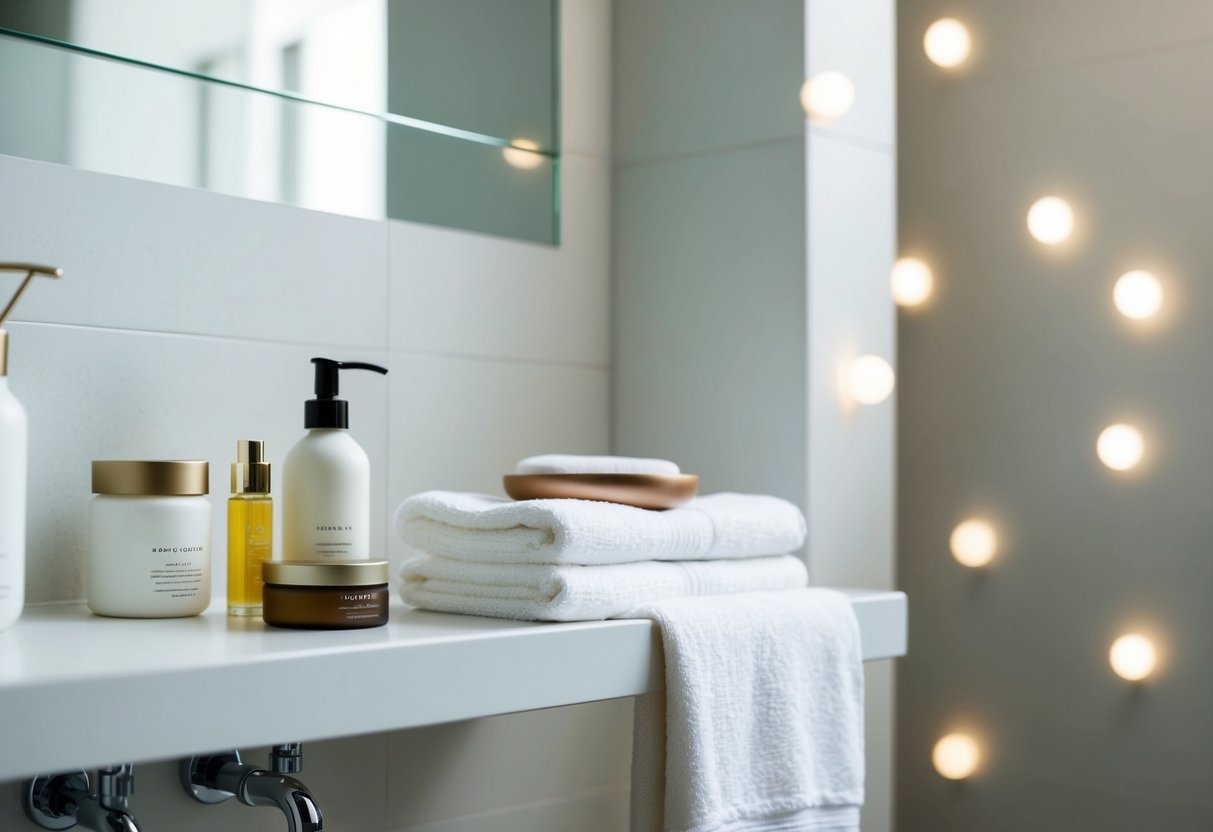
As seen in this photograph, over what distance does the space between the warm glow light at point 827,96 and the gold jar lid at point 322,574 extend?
2.26ft

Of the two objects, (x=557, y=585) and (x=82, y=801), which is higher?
(x=557, y=585)

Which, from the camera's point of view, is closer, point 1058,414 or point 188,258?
point 188,258

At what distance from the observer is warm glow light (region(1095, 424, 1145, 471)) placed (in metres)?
1.53

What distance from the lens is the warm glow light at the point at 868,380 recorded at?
4.44ft

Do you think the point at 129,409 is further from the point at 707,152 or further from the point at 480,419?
the point at 707,152

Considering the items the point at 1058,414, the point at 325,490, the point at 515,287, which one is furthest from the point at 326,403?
the point at 1058,414

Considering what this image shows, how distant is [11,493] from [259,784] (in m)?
0.29

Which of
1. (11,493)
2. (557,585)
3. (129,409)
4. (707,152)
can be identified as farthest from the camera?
(707,152)

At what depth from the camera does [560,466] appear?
1.08m

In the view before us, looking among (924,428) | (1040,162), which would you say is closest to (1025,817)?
(924,428)

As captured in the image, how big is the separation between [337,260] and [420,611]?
359mm

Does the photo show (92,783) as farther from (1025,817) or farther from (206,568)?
(1025,817)

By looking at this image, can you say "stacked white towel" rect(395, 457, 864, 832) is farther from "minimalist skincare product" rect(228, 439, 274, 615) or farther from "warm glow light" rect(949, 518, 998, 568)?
"warm glow light" rect(949, 518, 998, 568)

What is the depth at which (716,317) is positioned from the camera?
1378mm
